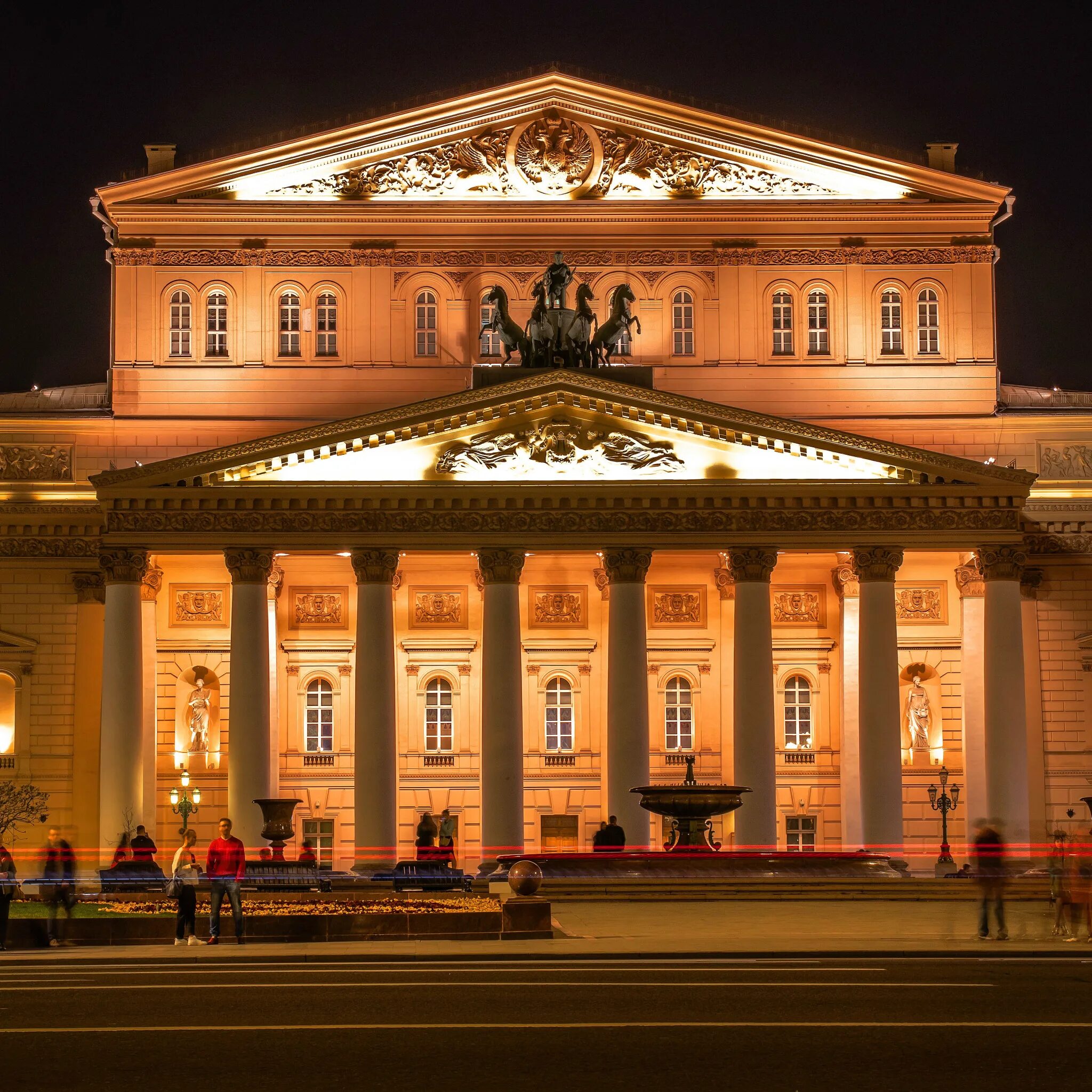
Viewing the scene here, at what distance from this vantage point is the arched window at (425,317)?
59.5 m

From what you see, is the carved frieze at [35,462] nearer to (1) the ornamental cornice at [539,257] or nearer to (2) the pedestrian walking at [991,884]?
(1) the ornamental cornice at [539,257]

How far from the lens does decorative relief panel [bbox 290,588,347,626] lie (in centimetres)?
5806

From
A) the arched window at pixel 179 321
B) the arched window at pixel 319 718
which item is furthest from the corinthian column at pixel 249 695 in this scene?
the arched window at pixel 179 321

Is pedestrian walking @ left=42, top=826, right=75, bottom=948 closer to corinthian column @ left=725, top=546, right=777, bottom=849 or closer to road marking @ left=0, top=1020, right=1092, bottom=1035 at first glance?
road marking @ left=0, top=1020, right=1092, bottom=1035

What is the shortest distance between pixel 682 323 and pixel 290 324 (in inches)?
490

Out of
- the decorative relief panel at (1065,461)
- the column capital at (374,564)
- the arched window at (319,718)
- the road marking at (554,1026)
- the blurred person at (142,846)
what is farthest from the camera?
the arched window at (319,718)

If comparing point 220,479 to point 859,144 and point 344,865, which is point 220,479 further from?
point 859,144

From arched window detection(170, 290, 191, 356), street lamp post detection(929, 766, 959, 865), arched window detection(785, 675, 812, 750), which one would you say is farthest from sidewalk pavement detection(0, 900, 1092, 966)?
arched window detection(170, 290, 191, 356)

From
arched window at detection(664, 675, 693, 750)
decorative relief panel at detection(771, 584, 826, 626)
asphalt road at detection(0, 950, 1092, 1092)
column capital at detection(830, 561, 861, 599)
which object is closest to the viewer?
asphalt road at detection(0, 950, 1092, 1092)

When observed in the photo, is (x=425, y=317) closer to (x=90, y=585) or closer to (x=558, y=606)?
(x=558, y=606)

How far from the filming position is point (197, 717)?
5725cm

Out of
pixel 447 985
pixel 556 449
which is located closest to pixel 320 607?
pixel 556 449

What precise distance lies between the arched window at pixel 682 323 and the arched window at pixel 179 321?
15.3 meters

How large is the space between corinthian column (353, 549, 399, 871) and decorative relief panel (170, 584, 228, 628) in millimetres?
7650
